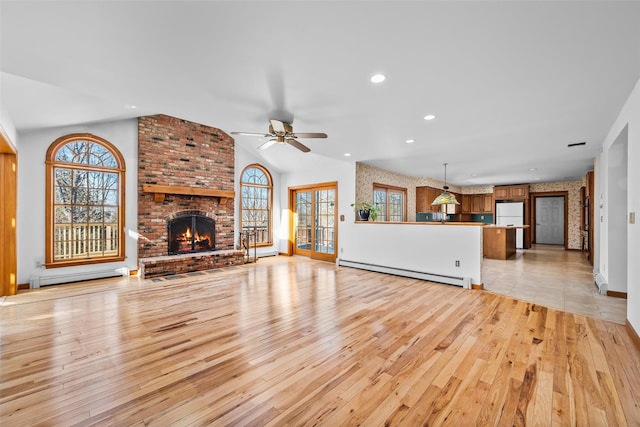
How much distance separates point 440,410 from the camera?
67.5 inches

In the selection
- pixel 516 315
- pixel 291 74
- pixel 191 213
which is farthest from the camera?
pixel 191 213

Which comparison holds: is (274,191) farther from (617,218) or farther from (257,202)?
(617,218)

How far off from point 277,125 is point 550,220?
11.7 metres

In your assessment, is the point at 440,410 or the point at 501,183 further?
the point at 501,183

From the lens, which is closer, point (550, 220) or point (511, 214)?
point (511, 214)

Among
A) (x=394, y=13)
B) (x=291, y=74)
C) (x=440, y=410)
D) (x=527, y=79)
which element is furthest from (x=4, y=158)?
(x=527, y=79)

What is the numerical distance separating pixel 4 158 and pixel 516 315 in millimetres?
7399

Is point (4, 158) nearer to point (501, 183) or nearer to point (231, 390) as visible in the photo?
point (231, 390)

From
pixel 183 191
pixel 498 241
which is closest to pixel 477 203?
pixel 498 241

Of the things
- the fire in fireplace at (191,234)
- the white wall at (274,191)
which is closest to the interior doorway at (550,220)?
the white wall at (274,191)

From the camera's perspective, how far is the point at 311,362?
2260 millimetres

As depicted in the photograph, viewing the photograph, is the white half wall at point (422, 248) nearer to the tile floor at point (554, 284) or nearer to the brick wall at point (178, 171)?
the tile floor at point (554, 284)

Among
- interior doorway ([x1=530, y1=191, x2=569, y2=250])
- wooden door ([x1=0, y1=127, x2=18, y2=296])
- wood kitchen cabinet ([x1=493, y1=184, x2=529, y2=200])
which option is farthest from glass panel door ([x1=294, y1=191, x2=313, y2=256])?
interior doorway ([x1=530, y1=191, x2=569, y2=250])

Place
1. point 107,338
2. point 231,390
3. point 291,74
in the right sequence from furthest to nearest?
point 107,338, point 291,74, point 231,390
